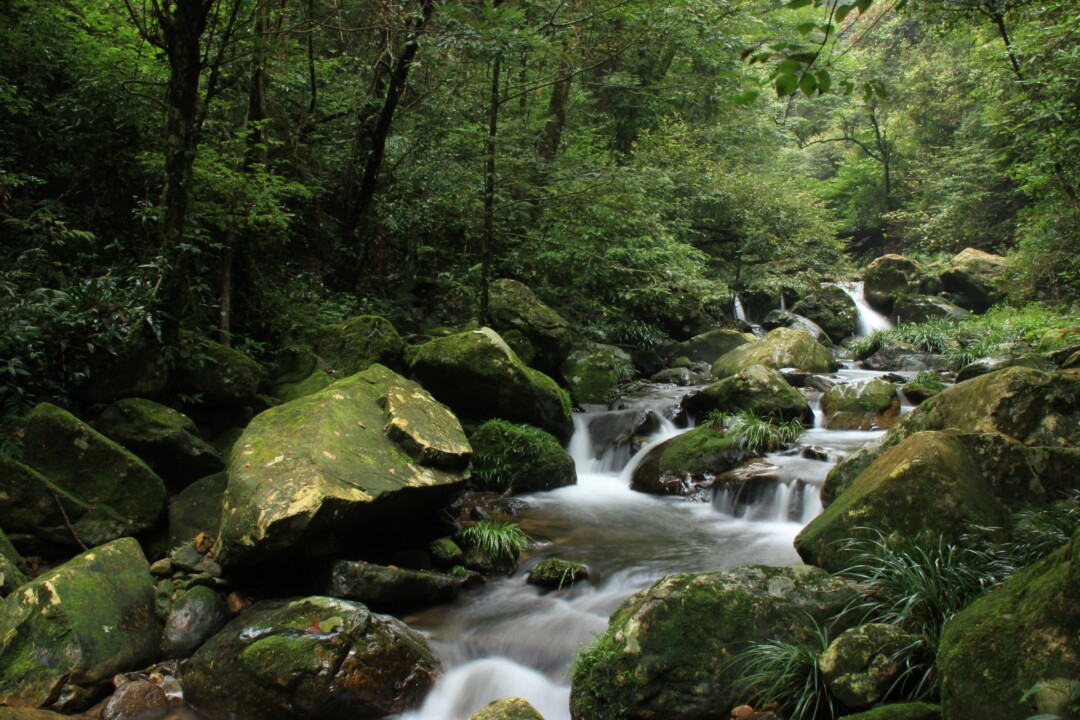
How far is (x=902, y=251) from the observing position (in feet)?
85.4

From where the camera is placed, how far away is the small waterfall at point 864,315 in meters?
18.5

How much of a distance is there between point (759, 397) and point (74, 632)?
8.16 metres

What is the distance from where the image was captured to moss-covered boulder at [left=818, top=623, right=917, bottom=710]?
10.7 ft

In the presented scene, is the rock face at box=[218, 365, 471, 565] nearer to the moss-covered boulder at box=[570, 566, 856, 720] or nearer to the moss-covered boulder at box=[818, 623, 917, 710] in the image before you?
the moss-covered boulder at box=[570, 566, 856, 720]

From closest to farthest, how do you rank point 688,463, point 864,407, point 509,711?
point 509,711
point 688,463
point 864,407

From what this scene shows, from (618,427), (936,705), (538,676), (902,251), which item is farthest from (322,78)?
(902,251)

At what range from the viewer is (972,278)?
733 inches

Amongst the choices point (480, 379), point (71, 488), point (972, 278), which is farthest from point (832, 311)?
point (71, 488)

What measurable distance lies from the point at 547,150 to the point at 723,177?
5237mm

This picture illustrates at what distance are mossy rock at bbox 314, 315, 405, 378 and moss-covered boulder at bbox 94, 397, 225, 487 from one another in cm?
231

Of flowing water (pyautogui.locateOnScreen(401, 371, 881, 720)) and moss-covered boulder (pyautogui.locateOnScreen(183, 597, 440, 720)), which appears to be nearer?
moss-covered boulder (pyautogui.locateOnScreen(183, 597, 440, 720))

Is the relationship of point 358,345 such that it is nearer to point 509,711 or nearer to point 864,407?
point 509,711

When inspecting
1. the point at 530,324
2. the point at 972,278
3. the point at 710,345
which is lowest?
the point at 710,345

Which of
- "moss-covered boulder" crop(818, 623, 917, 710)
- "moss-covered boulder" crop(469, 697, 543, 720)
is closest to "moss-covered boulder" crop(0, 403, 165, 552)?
"moss-covered boulder" crop(469, 697, 543, 720)
